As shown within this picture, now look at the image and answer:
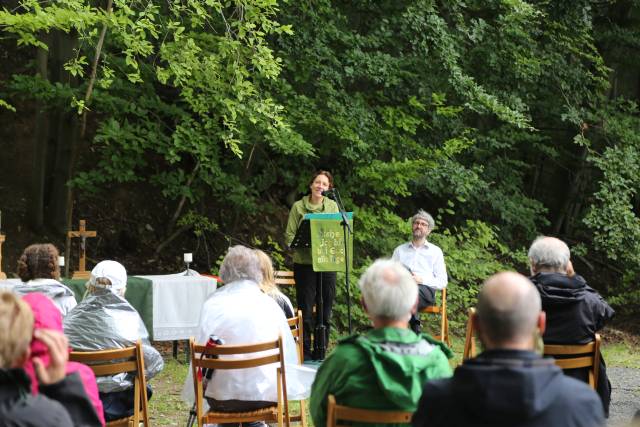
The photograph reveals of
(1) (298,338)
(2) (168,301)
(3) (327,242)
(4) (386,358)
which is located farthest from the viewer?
(2) (168,301)

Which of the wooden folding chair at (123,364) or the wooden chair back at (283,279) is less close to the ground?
the wooden chair back at (283,279)

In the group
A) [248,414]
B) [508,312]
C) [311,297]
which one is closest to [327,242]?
[311,297]

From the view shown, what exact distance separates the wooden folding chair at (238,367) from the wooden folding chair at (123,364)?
26cm

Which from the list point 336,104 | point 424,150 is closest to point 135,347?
point 336,104

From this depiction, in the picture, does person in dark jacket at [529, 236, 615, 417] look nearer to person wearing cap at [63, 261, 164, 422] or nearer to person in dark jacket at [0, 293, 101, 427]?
person wearing cap at [63, 261, 164, 422]

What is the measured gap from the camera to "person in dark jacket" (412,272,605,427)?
223 centimetres

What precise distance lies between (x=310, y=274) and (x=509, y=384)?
5560mm

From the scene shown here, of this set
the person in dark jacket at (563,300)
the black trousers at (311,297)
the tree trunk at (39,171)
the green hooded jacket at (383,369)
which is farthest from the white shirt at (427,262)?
the green hooded jacket at (383,369)

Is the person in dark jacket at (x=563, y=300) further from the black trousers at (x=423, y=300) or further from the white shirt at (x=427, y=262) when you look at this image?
the white shirt at (x=427, y=262)

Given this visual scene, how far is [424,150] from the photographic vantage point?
10.5m

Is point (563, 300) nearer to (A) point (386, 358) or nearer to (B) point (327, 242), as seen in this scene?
(A) point (386, 358)

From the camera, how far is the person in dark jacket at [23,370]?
7.73 feet

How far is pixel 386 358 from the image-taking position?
293 centimetres

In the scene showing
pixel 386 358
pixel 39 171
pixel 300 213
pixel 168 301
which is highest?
→ pixel 39 171
